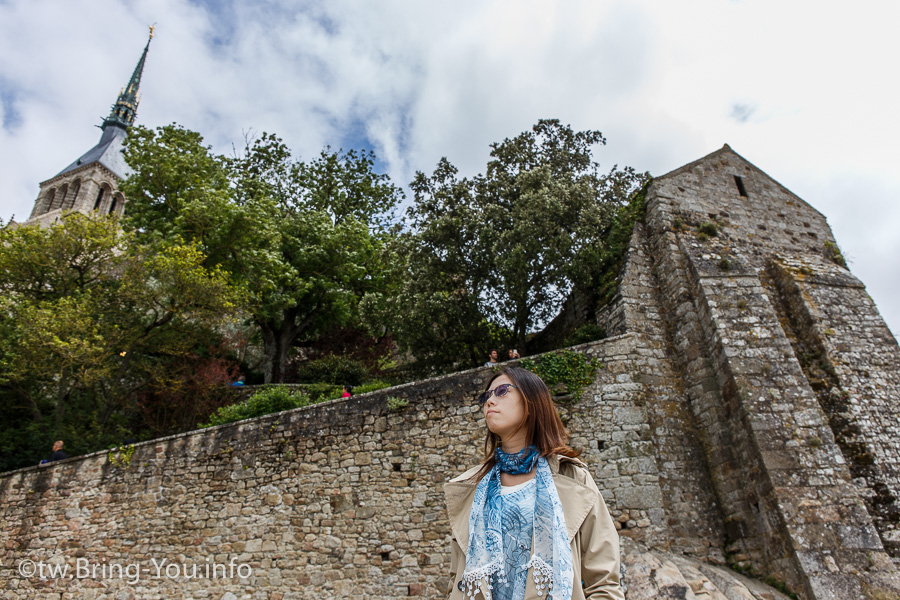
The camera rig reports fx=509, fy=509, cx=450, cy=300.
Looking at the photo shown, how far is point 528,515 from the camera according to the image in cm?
225

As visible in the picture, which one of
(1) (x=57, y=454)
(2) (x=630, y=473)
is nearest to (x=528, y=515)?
(2) (x=630, y=473)

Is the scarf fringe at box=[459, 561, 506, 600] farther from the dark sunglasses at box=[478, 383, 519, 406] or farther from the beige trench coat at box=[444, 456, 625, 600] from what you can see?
the dark sunglasses at box=[478, 383, 519, 406]

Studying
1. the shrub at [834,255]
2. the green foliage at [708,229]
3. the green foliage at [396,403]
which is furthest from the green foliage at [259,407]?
the shrub at [834,255]

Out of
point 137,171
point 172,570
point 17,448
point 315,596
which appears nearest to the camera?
point 315,596

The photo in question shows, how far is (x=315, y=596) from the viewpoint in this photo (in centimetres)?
732

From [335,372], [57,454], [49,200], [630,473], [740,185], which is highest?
[49,200]

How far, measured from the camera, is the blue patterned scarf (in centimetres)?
204

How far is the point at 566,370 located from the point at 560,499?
6.23 m

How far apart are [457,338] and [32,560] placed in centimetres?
839

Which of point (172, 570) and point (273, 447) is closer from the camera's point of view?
point (172, 570)

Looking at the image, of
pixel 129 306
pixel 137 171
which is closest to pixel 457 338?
pixel 129 306

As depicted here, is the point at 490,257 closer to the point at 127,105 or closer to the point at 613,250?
the point at 613,250

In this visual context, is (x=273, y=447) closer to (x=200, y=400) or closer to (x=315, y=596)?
(x=315, y=596)

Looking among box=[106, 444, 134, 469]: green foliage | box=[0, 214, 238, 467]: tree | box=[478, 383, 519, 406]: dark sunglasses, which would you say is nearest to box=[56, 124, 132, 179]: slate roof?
box=[0, 214, 238, 467]: tree
